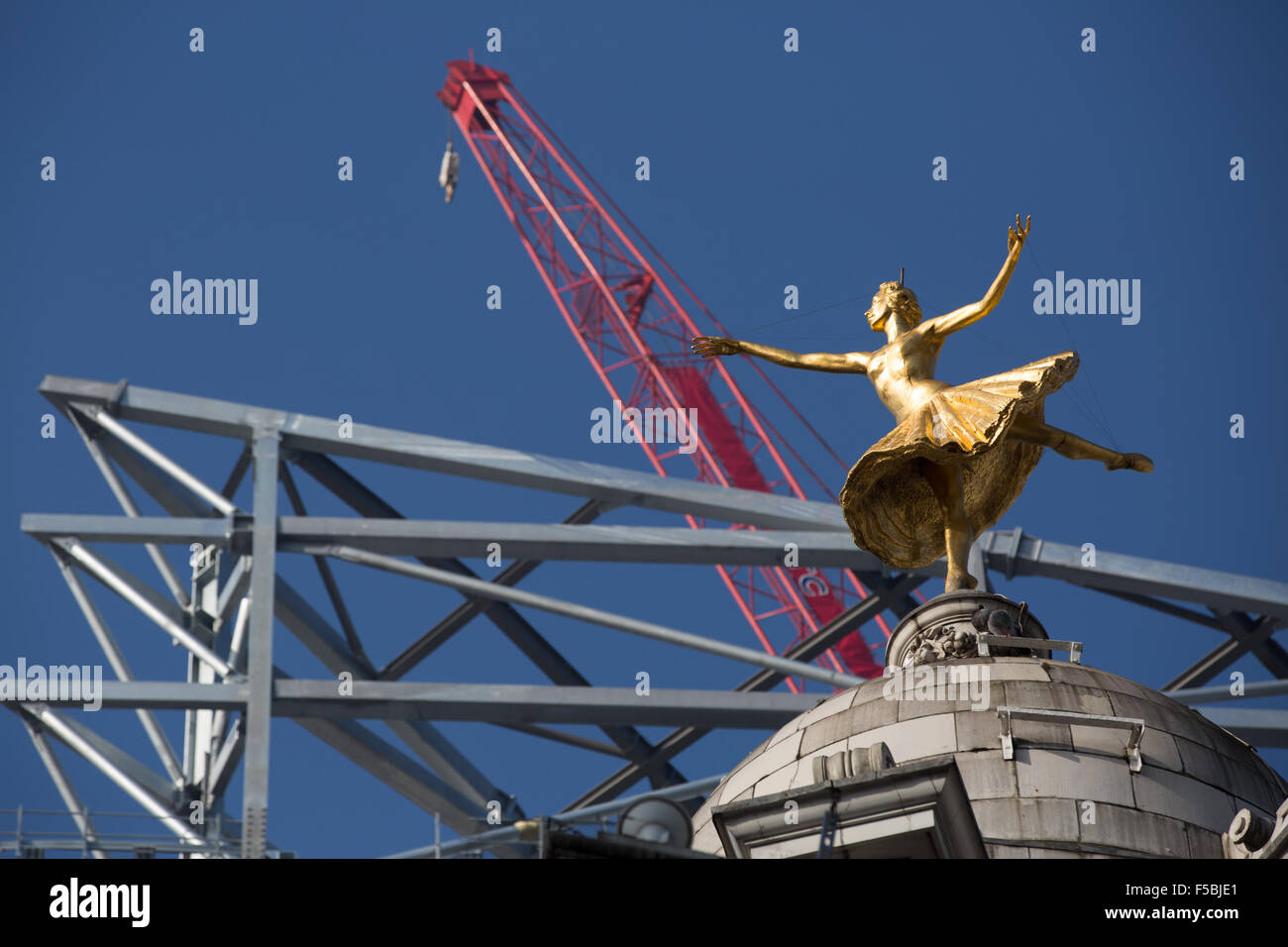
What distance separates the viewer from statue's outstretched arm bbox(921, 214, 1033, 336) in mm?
33938

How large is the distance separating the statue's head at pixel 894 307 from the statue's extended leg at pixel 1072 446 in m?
2.24

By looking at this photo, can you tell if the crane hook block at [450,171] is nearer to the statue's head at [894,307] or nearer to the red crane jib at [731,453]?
the red crane jib at [731,453]

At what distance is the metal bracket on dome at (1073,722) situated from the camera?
2975 cm

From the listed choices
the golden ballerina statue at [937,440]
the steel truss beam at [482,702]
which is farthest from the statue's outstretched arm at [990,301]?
the steel truss beam at [482,702]

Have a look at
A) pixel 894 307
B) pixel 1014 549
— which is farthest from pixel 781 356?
pixel 1014 549

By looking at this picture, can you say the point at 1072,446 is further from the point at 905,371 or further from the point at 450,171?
the point at 450,171

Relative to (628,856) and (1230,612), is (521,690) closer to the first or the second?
(1230,612)

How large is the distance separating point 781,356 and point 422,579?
37.0 feet

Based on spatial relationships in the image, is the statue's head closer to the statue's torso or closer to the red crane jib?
the statue's torso

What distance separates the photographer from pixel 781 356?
119ft

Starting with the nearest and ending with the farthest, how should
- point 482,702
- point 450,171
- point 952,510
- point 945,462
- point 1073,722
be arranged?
1. point 1073,722
2. point 945,462
3. point 952,510
4. point 482,702
5. point 450,171

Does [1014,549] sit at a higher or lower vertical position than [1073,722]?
higher
